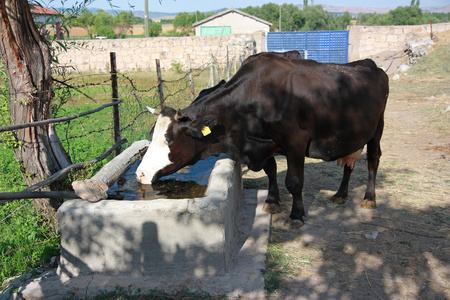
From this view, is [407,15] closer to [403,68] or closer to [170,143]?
[403,68]

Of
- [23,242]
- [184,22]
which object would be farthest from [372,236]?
[184,22]

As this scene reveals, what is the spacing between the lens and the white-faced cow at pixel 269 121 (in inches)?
162

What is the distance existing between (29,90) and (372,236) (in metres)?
3.62

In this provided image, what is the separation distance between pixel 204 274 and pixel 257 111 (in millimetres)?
1678

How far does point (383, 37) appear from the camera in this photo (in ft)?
73.4

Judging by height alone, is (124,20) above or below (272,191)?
above

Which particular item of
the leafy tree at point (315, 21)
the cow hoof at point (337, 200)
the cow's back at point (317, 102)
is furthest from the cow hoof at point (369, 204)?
the leafy tree at point (315, 21)

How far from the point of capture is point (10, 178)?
526cm

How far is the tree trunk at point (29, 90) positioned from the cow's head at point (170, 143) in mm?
900

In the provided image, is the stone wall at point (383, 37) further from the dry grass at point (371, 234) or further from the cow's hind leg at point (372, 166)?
the cow's hind leg at point (372, 166)

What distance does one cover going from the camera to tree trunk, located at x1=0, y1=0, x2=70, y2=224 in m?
3.60

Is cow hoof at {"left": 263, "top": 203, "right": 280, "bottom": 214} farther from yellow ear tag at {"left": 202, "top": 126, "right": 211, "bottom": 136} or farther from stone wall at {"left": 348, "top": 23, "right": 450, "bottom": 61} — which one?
stone wall at {"left": 348, "top": 23, "right": 450, "bottom": 61}

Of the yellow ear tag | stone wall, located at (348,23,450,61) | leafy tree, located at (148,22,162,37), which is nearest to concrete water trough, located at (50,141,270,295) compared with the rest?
the yellow ear tag

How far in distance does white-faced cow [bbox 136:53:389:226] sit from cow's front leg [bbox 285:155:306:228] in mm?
10
